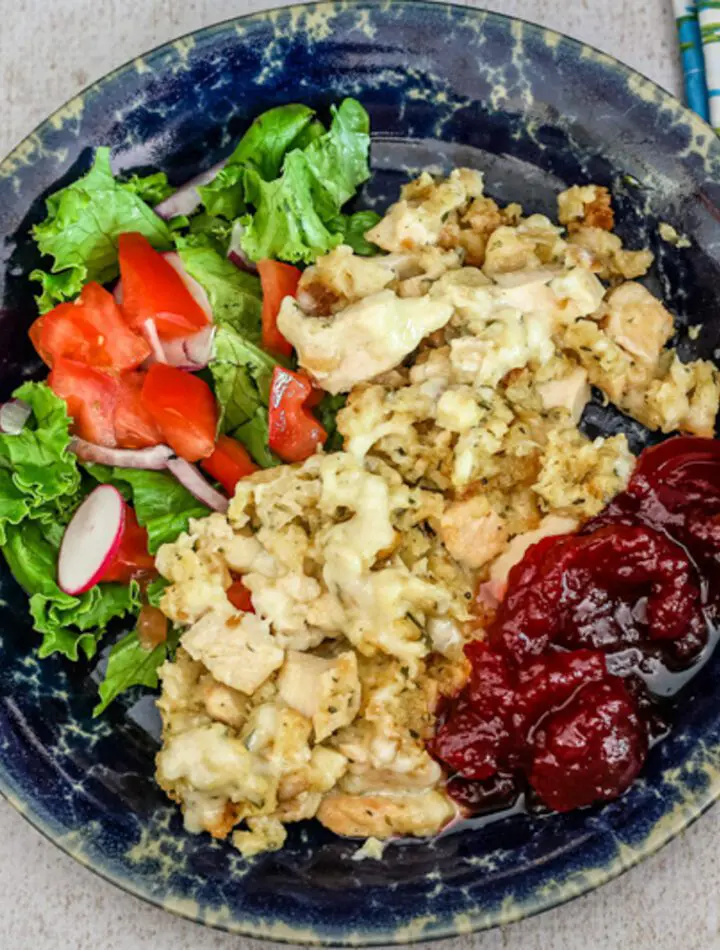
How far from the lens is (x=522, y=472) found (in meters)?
3.64

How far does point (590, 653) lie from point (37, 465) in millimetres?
1877

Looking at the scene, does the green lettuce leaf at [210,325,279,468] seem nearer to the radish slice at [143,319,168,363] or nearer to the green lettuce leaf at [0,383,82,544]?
the radish slice at [143,319,168,363]

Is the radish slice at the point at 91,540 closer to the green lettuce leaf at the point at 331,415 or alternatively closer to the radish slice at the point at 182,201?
the green lettuce leaf at the point at 331,415

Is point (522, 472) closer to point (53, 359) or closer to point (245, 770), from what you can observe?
point (245, 770)

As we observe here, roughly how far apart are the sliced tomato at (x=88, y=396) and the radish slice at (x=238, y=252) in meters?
0.60

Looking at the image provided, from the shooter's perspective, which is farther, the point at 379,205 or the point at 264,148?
the point at 379,205

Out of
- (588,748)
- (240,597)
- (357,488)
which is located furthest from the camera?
(240,597)

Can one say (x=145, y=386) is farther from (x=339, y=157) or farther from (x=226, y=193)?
(x=339, y=157)

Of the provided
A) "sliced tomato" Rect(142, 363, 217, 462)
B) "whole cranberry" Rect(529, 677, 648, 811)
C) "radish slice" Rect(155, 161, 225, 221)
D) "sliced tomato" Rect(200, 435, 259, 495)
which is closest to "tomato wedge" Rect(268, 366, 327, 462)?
"sliced tomato" Rect(200, 435, 259, 495)

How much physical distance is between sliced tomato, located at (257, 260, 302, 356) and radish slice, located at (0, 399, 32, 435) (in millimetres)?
847

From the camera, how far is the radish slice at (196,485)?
3.76 m

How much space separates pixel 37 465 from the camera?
12.1 ft

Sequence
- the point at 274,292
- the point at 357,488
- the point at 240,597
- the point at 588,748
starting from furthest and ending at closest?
1. the point at 274,292
2. the point at 240,597
3. the point at 357,488
4. the point at 588,748

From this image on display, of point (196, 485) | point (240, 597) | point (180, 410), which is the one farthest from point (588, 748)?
point (180, 410)
